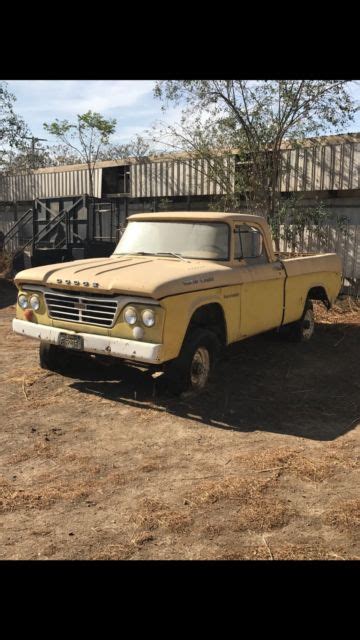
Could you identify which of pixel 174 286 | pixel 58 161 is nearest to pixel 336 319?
pixel 174 286

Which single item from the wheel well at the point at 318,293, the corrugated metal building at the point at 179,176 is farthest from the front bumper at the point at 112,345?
the corrugated metal building at the point at 179,176

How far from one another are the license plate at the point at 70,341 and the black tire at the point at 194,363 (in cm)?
87

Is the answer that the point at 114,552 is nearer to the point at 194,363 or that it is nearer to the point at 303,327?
the point at 194,363

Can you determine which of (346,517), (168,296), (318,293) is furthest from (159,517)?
(318,293)

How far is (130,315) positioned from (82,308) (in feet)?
2.12

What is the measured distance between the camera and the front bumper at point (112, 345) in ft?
15.5

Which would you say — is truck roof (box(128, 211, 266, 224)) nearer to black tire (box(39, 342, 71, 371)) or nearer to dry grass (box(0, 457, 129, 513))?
black tire (box(39, 342, 71, 371))

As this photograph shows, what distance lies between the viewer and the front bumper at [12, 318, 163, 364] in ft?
15.5

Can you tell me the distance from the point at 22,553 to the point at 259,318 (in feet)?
13.7

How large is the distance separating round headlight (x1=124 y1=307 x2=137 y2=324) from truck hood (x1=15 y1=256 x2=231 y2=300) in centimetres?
16

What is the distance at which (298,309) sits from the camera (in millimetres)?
7445

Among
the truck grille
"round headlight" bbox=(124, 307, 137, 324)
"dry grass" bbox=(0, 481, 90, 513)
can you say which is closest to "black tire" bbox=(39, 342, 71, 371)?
the truck grille

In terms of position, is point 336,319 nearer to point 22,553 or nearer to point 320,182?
point 320,182

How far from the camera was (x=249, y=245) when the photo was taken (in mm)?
6445
